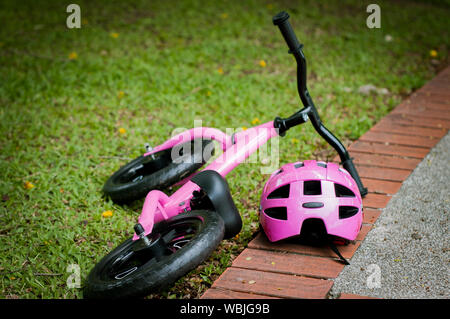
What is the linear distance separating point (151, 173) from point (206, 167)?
73 cm

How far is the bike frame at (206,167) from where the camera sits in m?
2.81

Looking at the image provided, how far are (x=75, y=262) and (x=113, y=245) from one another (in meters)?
0.26

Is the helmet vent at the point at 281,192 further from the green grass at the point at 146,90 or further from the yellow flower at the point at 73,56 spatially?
Answer: the yellow flower at the point at 73,56

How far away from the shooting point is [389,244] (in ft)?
9.45

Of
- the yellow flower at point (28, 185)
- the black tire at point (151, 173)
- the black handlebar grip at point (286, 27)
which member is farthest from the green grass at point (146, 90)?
the black handlebar grip at point (286, 27)

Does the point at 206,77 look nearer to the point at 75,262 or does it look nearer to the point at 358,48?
the point at 358,48

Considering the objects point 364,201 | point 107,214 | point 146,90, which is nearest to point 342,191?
point 364,201

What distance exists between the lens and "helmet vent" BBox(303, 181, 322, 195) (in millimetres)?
2795

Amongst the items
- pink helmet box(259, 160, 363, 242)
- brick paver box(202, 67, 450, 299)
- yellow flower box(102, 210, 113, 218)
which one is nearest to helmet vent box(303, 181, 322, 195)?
pink helmet box(259, 160, 363, 242)

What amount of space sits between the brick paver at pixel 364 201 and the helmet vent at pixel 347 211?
0.22 metres

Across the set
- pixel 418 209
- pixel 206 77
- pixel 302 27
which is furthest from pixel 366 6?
pixel 418 209

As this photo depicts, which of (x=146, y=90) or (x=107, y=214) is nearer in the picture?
(x=107, y=214)

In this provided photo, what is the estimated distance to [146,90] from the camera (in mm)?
5273

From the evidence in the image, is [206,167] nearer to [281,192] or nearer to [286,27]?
[281,192]
